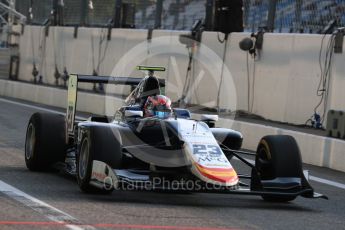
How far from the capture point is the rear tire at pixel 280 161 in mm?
10586

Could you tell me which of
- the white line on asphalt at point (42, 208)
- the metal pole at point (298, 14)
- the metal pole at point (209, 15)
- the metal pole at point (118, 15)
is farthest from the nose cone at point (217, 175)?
the metal pole at point (118, 15)

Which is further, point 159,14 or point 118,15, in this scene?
point 118,15

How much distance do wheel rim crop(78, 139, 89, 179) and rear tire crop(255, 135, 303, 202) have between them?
80.1 inches

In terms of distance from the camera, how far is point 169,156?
1039 cm

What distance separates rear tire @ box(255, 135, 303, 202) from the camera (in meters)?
10.6

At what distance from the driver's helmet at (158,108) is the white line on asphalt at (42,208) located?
1.87 meters

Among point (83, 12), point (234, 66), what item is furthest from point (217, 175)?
point (83, 12)

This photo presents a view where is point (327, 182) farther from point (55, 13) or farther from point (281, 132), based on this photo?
point (55, 13)

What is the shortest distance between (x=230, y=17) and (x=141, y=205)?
1367cm

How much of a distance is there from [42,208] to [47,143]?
10.0ft

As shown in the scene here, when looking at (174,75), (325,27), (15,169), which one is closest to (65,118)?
(15,169)

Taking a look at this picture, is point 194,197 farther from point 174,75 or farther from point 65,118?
point 174,75

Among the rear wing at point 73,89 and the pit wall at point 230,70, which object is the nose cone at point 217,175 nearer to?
the rear wing at point 73,89

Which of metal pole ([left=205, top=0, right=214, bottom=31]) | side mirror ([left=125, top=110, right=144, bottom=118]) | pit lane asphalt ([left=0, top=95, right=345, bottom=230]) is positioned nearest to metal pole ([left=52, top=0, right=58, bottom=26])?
metal pole ([left=205, top=0, right=214, bottom=31])
